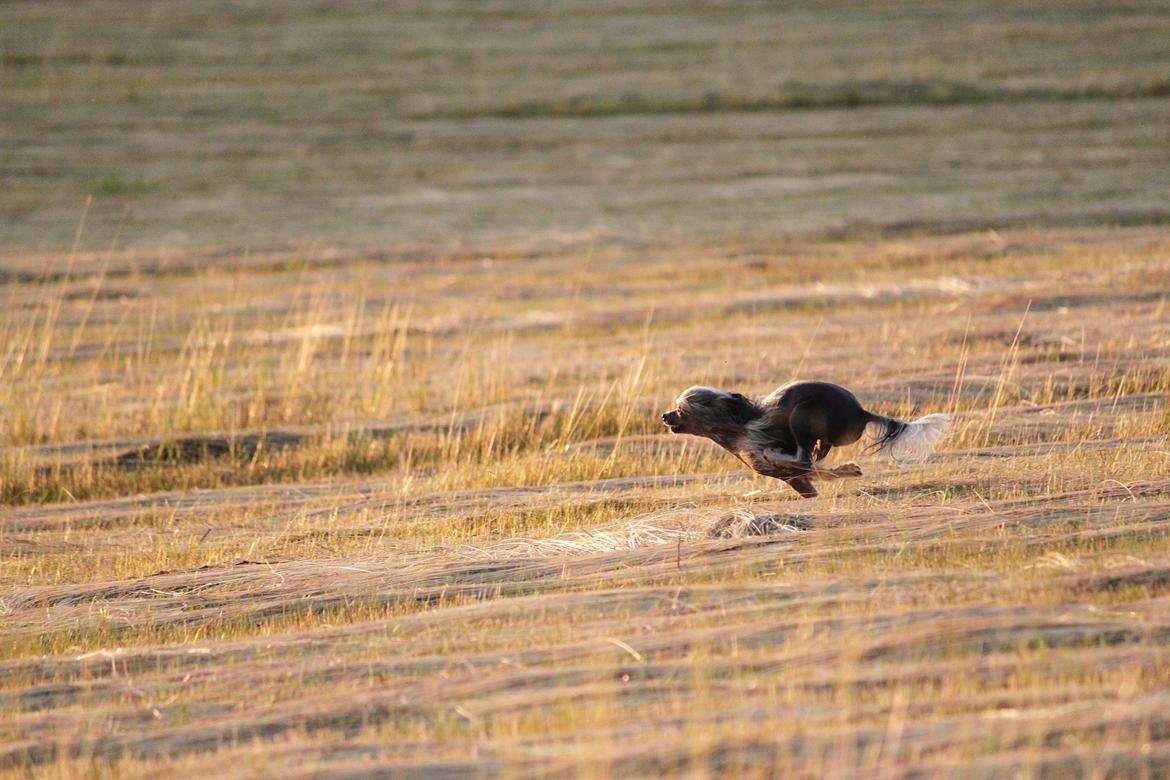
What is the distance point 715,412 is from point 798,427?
0.44 meters

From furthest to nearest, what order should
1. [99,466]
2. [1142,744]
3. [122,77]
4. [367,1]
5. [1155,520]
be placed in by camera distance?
1. [367,1]
2. [122,77]
3. [99,466]
4. [1155,520]
5. [1142,744]

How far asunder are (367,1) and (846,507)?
30588 millimetres

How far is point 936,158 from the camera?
25.4 m

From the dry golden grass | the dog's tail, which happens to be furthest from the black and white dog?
the dry golden grass

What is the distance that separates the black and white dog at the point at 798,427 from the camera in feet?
23.0

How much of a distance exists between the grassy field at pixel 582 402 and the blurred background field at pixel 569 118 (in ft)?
0.41

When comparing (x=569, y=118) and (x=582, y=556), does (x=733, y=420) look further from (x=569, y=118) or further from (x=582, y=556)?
(x=569, y=118)

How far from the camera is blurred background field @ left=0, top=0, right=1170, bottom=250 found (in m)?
23.1

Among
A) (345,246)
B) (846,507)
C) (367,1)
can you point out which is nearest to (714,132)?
(345,246)

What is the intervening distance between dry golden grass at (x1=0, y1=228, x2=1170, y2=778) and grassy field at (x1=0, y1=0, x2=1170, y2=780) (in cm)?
3

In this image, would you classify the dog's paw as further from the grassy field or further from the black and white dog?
the grassy field

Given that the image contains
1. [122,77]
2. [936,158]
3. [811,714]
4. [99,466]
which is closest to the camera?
[811,714]

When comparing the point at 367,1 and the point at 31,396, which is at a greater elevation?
the point at 367,1

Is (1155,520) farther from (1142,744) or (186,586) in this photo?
(186,586)
